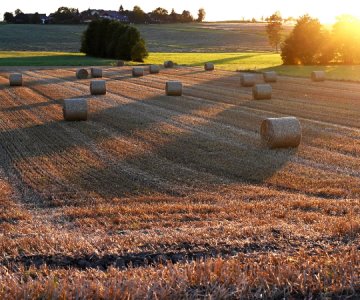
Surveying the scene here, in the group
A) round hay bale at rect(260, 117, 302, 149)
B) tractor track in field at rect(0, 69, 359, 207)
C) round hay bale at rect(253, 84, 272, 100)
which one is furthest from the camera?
round hay bale at rect(253, 84, 272, 100)

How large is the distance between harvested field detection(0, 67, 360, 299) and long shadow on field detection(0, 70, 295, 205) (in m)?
0.04

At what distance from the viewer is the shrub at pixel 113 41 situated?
65.0m

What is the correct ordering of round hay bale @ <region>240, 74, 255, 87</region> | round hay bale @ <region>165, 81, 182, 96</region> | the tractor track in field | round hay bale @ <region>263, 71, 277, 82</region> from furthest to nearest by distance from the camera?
round hay bale @ <region>263, 71, 277, 82</region>
round hay bale @ <region>240, 74, 255, 87</region>
round hay bale @ <region>165, 81, 182, 96</region>
the tractor track in field

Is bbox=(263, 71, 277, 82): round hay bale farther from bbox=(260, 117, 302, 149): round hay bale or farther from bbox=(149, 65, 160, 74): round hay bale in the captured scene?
bbox=(260, 117, 302, 149): round hay bale

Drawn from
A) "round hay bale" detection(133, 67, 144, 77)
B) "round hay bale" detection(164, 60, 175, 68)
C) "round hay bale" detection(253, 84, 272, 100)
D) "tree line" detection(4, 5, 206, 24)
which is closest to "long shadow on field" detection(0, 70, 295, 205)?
"round hay bale" detection(253, 84, 272, 100)

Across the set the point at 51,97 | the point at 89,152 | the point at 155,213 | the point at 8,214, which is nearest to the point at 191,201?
the point at 155,213

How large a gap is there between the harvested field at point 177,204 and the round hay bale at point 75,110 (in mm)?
337

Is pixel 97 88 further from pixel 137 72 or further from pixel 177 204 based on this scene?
pixel 177 204

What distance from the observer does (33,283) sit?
5000 mm

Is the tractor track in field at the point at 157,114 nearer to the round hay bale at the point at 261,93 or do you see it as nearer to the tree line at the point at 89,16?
the round hay bale at the point at 261,93

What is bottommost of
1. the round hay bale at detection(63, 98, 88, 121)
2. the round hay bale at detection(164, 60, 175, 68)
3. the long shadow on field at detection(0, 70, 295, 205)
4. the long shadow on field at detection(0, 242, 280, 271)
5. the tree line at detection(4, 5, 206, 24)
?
the round hay bale at detection(164, 60, 175, 68)

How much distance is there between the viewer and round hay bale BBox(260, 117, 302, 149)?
15344 millimetres

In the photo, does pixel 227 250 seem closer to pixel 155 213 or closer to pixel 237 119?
pixel 155 213

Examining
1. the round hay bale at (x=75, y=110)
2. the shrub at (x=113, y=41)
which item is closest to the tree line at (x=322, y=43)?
the shrub at (x=113, y=41)
